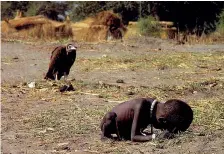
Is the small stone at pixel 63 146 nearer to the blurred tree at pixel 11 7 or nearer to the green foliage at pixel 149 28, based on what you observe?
the green foliage at pixel 149 28

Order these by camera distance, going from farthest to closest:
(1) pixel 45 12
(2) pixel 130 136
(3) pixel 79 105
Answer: (1) pixel 45 12 → (3) pixel 79 105 → (2) pixel 130 136

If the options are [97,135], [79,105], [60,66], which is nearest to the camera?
[97,135]

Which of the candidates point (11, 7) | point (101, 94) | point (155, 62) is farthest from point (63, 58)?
point (11, 7)

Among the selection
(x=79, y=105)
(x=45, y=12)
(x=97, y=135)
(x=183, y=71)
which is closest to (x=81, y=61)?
(x=183, y=71)

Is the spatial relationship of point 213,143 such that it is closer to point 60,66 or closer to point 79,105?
point 79,105

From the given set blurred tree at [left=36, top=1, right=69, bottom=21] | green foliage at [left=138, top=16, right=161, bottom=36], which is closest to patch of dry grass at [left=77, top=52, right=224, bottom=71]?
green foliage at [left=138, top=16, right=161, bottom=36]

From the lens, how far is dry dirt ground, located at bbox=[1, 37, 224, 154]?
558cm

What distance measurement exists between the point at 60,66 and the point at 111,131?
4.54 m

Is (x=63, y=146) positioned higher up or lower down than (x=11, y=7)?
lower down

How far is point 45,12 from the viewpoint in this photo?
43.6 metres

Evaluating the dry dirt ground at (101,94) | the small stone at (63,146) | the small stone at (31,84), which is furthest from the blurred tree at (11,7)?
the small stone at (63,146)

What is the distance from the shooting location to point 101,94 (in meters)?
8.91

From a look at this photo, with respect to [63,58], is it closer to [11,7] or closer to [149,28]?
[149,28]

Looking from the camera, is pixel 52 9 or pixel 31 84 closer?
pixel 31 84
